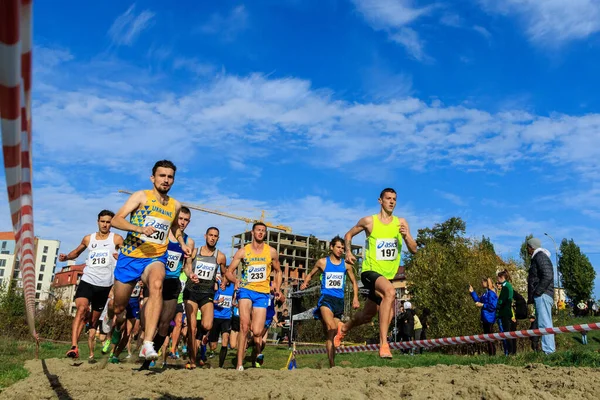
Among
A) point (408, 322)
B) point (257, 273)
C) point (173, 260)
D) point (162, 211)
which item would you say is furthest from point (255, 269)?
point (408, 322)

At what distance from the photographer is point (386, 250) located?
793 centimetres

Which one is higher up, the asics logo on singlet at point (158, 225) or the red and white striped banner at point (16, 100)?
the asics logo on singlet at point (158, 225)

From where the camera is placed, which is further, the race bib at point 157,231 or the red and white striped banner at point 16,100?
the race bib at point 157,231

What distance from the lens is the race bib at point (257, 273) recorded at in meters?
9.31

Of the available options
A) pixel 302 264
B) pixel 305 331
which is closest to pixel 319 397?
pixel 305 331

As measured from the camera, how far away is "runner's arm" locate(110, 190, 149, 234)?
6.47 meters

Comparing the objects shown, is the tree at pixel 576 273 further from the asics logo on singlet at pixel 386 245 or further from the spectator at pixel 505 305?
the asics logo on singlet at pixel 386 245

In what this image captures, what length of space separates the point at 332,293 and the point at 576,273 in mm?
75241

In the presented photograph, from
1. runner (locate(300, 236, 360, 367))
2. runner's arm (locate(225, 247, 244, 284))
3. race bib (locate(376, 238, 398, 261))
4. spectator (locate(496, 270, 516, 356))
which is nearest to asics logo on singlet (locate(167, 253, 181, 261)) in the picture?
runner's arm (locate(225, 247, 244, 284))

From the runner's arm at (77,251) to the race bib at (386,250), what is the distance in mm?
5402

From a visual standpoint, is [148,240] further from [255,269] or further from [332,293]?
[332,293]

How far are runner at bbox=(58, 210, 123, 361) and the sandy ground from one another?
309 centimetres

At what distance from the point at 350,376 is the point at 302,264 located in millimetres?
120126

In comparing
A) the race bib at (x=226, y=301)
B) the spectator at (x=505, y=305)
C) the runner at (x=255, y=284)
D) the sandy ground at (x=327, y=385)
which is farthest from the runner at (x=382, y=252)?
the spectator at (x=505, y=305)
